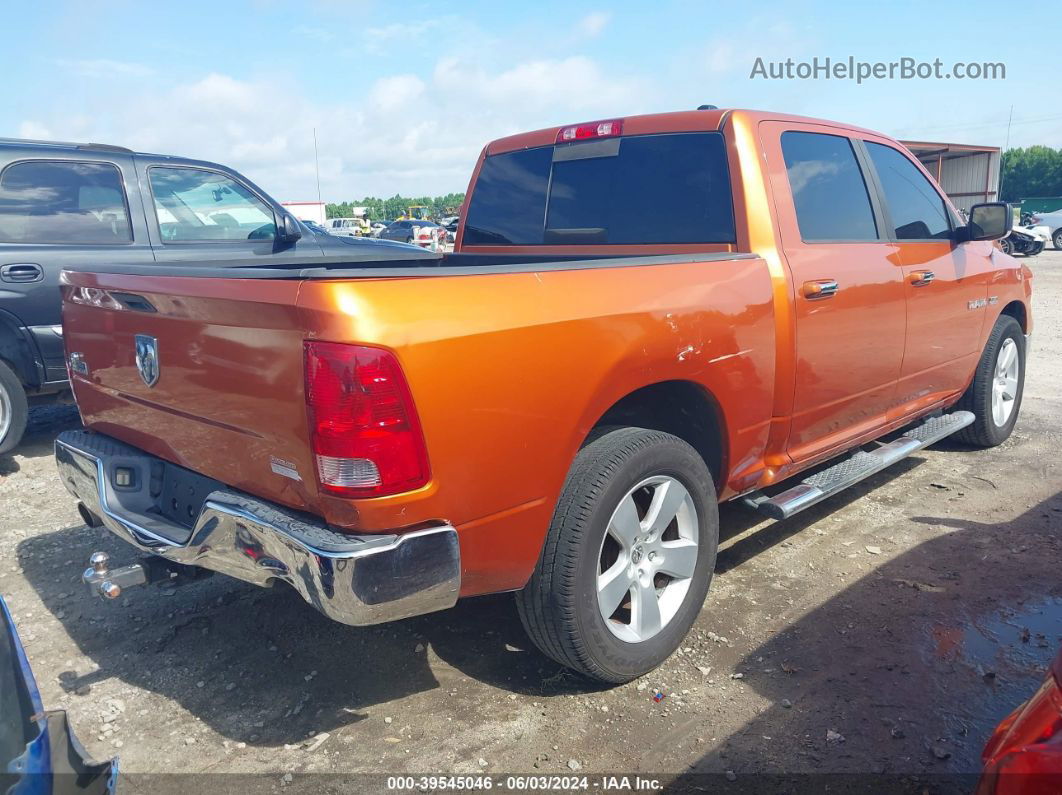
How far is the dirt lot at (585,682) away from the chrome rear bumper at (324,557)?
0.62 m

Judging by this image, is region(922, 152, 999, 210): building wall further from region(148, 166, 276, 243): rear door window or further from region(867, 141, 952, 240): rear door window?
region(148, 166, 276, 243): rear door window

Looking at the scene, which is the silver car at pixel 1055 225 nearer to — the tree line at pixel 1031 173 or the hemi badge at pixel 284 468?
the hemi badge at pixel 284 468

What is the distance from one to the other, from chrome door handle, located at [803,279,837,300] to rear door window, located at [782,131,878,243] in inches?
8.2

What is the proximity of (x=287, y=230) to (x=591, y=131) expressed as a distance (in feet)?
11.8

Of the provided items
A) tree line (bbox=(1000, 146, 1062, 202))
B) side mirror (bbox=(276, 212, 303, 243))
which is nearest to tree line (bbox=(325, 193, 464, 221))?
tree line (bbox=(1000, 146, 1062, 202))

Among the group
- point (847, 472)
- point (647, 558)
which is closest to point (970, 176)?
point (847, 472)

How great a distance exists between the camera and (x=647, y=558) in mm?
2885

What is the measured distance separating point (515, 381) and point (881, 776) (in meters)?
1.56

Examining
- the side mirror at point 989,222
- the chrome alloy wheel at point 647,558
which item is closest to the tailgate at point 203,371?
the chrome alloy wheel at point 647,558

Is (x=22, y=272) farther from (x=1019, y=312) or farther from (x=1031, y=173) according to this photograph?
(x=1031, y=173)

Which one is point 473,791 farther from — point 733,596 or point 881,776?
point 733,596

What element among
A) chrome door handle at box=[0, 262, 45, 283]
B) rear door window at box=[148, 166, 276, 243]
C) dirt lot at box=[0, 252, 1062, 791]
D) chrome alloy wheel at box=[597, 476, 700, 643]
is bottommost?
dirt lot at box=[0, 252, 1062, 791]

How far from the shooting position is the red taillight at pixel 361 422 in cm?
204

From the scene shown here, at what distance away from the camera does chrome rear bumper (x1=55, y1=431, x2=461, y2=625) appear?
2.10m
